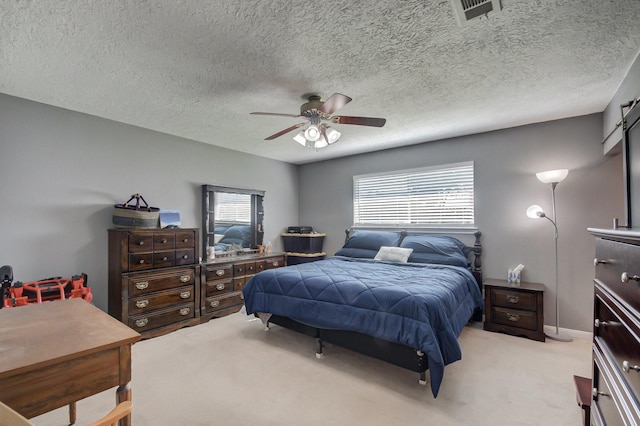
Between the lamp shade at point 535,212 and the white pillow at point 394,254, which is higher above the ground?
the lamp shade at point 535,212

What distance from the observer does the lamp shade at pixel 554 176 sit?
3.13 m

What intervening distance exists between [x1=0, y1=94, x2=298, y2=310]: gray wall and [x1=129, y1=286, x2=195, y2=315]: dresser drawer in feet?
1.57

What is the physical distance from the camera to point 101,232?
3408 mm

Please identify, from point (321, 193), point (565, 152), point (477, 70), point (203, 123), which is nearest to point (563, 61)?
point (477, 70)

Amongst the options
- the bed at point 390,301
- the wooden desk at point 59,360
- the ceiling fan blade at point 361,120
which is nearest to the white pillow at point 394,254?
the bed at point 390,301

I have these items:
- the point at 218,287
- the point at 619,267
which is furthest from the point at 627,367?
the point at 218,287

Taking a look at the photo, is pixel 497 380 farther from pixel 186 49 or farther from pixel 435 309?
pixel 186 49

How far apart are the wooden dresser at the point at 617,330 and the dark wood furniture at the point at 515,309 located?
200 cm

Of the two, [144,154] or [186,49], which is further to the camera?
[144,154]

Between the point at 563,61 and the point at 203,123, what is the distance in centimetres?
354

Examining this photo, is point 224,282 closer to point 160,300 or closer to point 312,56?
point 160,300

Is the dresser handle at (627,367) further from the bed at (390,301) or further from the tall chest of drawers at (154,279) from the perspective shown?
the tall chest of drawers at (154,279)

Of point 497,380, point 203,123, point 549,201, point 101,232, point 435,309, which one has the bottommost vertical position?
point 497,380

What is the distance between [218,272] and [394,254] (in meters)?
2.48
